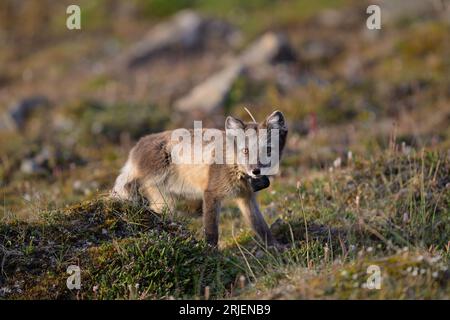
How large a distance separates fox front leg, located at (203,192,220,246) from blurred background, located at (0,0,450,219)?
1.72 m

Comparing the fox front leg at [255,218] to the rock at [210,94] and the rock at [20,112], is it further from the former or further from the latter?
the rock at [20,112]

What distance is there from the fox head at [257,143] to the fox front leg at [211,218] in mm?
506

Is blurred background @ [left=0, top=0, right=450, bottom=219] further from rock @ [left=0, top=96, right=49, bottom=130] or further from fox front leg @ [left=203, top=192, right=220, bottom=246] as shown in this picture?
fox front leg @ [left=203, top=192, right=220, bottom=246]

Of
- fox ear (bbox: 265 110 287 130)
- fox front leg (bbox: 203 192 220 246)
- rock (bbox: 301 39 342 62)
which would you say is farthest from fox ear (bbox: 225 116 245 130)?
rock (bbox: 301 39 342 62)

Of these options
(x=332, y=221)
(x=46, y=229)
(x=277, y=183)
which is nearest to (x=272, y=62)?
(x=277, y=183)

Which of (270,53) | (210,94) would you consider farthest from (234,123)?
(270,53)

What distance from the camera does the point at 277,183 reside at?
9641mm

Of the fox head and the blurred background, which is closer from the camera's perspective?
the fox head

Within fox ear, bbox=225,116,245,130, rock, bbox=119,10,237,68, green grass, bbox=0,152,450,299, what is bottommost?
green grass, bbox=0,152,450,299

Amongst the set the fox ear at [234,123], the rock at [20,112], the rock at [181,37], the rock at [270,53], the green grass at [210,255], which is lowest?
the green grass at [210,255]

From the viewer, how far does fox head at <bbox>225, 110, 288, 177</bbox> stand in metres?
6.84

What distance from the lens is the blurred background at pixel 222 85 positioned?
1166 cm

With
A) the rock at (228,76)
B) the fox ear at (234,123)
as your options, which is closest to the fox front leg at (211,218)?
the fox ear at (234,123)
